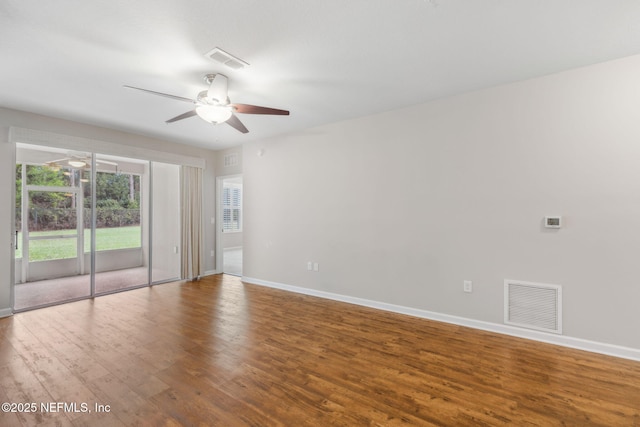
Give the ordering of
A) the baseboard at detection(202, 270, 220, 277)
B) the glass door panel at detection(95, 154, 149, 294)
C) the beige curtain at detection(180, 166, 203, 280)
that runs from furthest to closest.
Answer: the baseboard at detection(202, 270, 220, 277), the beige curtain at detection(180, 166, 203, 280), the glass door panel at detection(95, 154, 149, 294)

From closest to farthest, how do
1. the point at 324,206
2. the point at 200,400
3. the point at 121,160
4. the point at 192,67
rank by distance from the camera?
the point at 200,400, the point at 192,67, the point at 324,206, the point at 121,160

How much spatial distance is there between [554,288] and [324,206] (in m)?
3.06

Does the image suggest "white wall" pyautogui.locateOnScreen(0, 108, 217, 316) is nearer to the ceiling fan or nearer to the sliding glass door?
the sliding glass door

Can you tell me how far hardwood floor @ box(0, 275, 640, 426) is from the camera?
1877 millimetres

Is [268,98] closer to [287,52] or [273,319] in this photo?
[287,52]

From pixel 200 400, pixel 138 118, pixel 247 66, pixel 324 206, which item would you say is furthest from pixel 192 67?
pixel 200 400

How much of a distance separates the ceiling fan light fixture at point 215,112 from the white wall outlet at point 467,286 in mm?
3347

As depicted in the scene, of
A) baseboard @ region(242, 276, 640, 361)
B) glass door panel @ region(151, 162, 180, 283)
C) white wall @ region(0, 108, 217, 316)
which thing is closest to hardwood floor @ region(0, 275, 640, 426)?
baseboard @ region(242, 276, 640, 361)

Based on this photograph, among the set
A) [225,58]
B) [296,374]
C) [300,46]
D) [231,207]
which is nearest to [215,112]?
[225,58]

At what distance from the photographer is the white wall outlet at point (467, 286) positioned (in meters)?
3.37

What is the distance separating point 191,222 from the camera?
5.80 m

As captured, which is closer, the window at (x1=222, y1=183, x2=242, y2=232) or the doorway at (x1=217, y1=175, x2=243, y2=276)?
the doorway at (x1=217, y1=175, x2=243, y2=276)

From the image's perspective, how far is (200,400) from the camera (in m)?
2.03

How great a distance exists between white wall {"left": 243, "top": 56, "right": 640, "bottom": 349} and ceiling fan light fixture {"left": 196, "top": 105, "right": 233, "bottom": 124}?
2.01m
